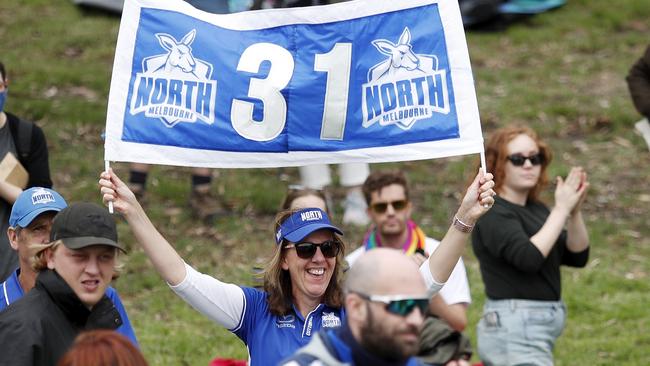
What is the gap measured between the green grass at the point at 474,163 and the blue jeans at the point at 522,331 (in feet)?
5.30

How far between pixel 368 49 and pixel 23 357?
2.49 metres

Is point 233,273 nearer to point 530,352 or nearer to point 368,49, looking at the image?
point 530,352

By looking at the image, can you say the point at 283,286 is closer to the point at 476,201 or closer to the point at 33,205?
the point at 476,201

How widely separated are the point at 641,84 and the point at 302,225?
16.5 ft

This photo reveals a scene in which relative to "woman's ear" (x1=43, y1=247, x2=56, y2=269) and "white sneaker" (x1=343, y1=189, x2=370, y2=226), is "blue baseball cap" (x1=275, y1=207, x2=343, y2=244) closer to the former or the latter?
"woman's ear" (x1=43, y1=247, x2=56, y2=269)

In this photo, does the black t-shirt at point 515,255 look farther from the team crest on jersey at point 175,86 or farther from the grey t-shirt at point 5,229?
the grey t-shirt at point 5,229

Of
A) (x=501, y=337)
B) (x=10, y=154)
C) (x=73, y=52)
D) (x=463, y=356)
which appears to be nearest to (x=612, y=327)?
(x=501, y=337)

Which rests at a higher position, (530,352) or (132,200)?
(132,200)

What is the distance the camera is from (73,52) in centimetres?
1538

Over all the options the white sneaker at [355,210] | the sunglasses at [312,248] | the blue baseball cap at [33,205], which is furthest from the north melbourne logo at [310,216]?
the white sneaker at [355,210]

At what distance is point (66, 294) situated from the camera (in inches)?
203

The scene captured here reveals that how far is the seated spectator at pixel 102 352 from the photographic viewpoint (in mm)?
4016

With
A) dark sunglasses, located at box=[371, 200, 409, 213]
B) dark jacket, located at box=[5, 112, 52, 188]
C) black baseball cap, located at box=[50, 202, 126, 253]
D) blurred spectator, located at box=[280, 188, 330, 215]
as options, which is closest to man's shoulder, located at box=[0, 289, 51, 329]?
black baseball cap, located at box=[50, 202, 126, 253]

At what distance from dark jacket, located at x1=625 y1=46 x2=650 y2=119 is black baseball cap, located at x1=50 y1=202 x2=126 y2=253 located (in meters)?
5.57
